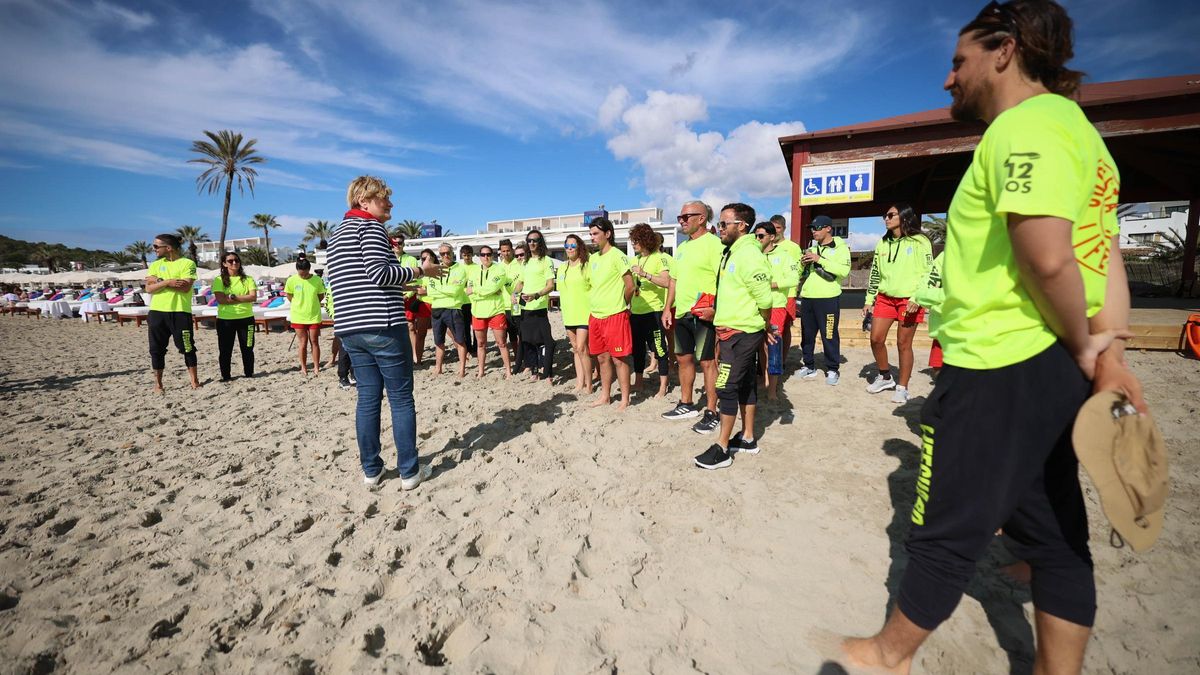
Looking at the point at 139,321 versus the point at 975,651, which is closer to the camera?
the point at 975,651

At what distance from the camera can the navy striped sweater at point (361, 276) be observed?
10.3 feet

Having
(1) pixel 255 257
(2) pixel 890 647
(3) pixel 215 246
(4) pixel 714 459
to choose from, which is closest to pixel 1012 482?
(2) pixel 890 647

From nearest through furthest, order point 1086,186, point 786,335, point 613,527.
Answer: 1. point 1086,186
2. point 613,527
3. point 786,335

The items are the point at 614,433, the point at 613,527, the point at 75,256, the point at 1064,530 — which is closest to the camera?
the point at 1064,530

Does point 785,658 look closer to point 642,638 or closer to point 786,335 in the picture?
point 642,638

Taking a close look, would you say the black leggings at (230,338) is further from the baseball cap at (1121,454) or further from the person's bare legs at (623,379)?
the baseball cap at (1121,454)

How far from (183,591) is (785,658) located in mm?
2755

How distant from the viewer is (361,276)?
10.4 feet

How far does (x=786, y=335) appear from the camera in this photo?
236 inches

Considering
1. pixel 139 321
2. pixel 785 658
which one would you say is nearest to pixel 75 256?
pixel 139 321

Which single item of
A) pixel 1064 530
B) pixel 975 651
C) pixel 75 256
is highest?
pixel 75 256

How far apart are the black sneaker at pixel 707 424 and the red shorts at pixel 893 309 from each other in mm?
2197

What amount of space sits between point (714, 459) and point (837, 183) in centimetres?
714

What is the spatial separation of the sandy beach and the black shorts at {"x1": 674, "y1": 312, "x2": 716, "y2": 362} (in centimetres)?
76
